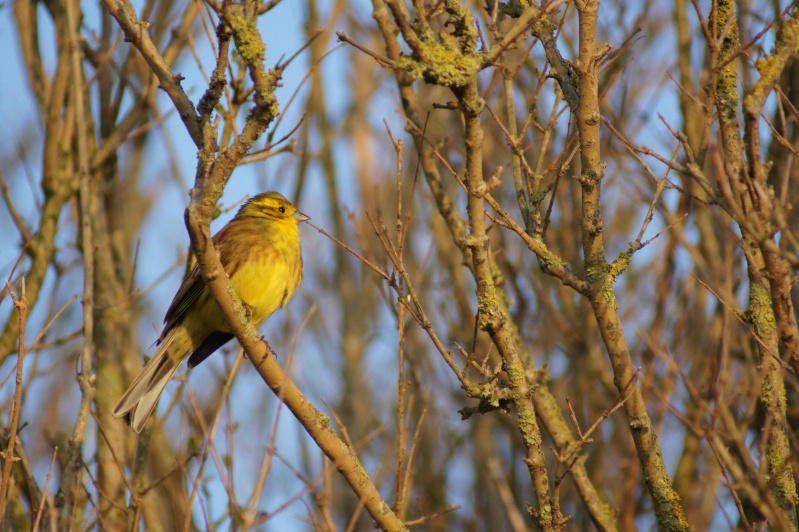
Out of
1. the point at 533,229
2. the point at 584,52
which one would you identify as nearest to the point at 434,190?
the point at 533,229

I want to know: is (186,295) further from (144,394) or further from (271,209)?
(271,209)

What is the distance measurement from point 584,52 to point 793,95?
274cm

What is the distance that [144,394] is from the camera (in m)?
5.09

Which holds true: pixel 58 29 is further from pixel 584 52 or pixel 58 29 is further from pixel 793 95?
pixel 793 95

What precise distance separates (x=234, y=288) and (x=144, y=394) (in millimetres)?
827

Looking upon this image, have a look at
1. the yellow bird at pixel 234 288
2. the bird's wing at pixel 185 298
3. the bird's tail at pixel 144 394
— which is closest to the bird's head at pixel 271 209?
the yellow bird at pixel 234 288

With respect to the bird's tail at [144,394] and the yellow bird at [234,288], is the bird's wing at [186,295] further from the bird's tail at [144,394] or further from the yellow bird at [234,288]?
the bird's tail at [144,394]

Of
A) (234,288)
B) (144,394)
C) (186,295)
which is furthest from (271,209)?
(144,394)

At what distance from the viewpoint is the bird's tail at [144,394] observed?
5.03 m


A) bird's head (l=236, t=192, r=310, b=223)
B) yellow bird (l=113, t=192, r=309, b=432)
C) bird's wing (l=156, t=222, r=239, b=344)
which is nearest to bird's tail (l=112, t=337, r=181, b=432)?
yellow bird (l=113, t=192, r=309, b=432)

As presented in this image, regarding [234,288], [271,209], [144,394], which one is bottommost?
[144,394]

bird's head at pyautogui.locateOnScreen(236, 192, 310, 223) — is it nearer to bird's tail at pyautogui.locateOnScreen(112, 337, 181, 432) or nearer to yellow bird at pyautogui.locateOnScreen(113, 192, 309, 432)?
yellow bird at pyautogui.locateOnScreen(113, 192, 309, 432)

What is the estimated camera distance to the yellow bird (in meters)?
5.29

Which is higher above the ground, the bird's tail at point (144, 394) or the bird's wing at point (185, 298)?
the bird's wing at point (185, 298)
